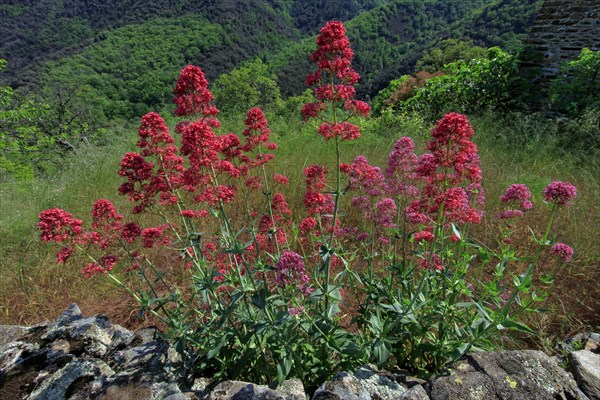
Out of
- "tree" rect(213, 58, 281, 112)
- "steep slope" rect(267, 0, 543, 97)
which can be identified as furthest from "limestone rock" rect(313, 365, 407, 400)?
"steep slope" rect(267, 0, 543, 97)

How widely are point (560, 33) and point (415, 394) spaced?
33.2ft

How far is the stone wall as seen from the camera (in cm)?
809

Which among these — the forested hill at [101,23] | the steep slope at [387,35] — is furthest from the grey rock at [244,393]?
the forested hill at [101,23]

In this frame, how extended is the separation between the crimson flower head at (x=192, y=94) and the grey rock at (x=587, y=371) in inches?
102

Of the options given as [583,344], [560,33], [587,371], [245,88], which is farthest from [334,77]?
[245,88]

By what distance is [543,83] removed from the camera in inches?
336

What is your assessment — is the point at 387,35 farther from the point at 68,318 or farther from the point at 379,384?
the point at 379,384

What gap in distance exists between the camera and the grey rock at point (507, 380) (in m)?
1.74

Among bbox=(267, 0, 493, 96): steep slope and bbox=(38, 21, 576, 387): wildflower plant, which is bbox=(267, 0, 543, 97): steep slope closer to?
bbox=(267, 0, 493, 96): steep slope

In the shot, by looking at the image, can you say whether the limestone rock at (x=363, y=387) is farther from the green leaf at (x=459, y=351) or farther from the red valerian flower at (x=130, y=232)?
the red valerian flower at (x=130, y=232)

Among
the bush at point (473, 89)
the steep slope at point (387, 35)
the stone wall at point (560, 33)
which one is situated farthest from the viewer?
the steep slope at point (387, 35)

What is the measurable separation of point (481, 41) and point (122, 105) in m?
54.5

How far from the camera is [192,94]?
7.36 ft

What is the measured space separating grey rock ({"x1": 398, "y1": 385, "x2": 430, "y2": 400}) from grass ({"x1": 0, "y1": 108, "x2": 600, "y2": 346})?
133cm
